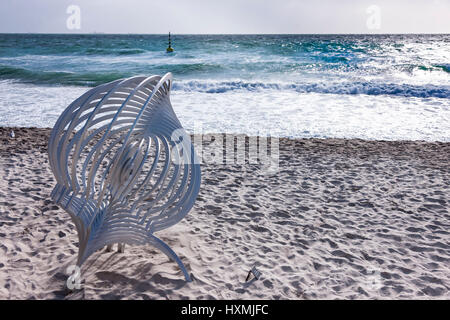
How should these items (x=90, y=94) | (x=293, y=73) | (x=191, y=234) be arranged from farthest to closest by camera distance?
(x=293, y=73), (x=191, y=234), (x=90, y=94)

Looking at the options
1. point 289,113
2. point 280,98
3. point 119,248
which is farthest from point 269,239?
point 280,98

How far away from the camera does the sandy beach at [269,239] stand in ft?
10.7

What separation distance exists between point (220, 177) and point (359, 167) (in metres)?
2.54

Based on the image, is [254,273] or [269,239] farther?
[269,239]

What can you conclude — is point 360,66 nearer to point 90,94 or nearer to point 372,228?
point 372,228

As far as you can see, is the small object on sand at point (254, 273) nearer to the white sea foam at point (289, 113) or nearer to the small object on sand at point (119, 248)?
the small object on sand at point (119, 248)

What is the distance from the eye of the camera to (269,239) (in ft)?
13.6

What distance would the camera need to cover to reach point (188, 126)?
9344 millimetres

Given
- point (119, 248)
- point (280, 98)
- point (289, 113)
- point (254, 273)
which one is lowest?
point (254, 273)

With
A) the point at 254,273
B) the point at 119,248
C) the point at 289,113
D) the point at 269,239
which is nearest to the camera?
the point at 254,273

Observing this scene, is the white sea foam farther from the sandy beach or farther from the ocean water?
the sandy beach

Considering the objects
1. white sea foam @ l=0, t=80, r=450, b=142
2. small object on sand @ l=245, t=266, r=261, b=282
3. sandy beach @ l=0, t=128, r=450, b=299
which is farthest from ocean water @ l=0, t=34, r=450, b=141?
small object on sand @ l=245, t=266, r=261, b=282

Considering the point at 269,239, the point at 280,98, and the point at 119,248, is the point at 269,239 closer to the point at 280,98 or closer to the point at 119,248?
the point at 119,248
